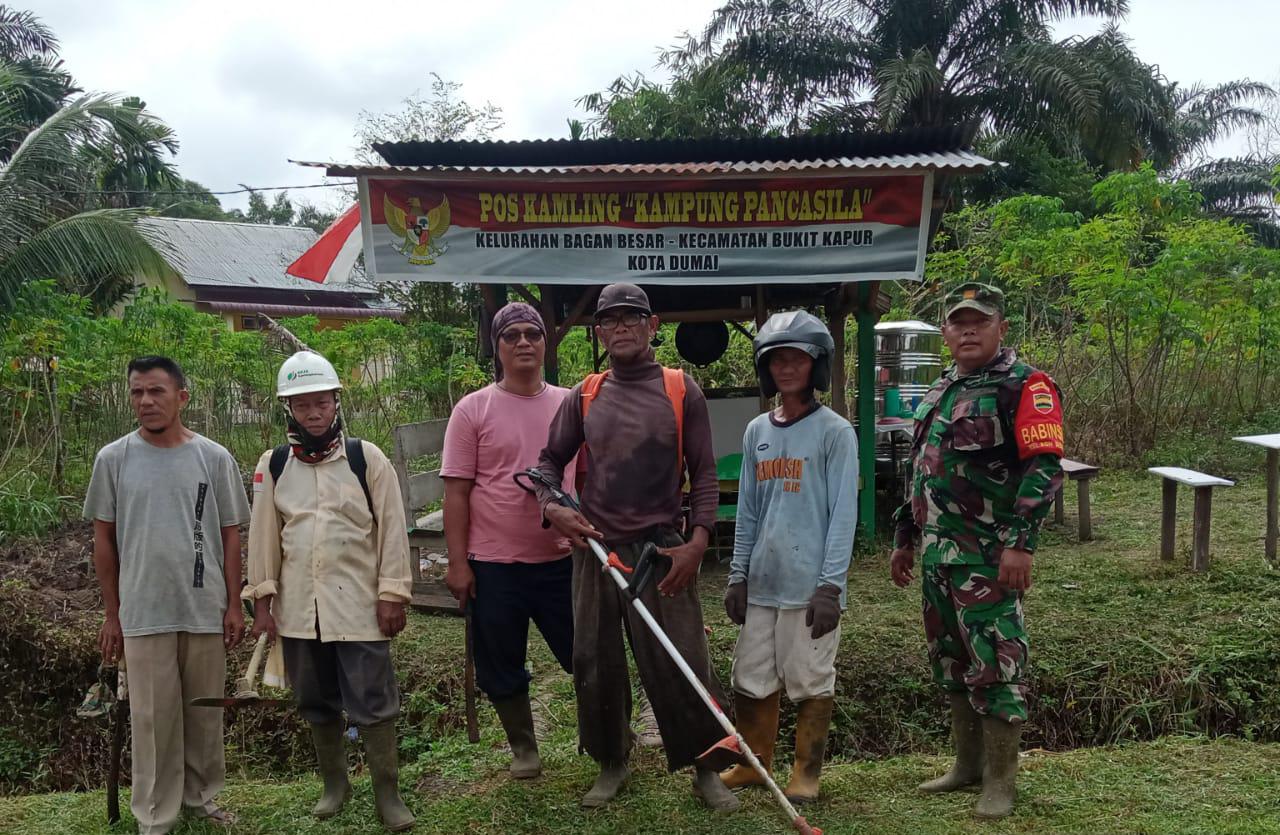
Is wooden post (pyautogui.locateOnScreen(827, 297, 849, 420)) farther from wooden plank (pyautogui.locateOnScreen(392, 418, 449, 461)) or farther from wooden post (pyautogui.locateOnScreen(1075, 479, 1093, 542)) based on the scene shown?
wooden plank (pyautogui.locateOnScreen(392, 418, 449, 461))

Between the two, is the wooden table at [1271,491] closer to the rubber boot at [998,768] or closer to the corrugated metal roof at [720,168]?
the corrugated metal roof at [720,168]

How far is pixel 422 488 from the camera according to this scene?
639 centimetres

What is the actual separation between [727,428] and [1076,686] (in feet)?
12.9

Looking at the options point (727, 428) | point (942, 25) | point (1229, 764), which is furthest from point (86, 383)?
point (942, 25)

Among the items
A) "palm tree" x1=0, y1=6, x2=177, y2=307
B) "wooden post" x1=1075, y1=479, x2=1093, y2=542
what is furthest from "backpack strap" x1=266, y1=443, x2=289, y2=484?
"palm tree" x1=0, y1=6, x2=177, y2=307

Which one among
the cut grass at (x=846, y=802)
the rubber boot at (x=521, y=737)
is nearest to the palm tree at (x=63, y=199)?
the cut grass at (x=846, y=802)

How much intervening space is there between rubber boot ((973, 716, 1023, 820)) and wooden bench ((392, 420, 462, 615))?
3852 mm

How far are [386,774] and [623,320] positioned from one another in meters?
1.84

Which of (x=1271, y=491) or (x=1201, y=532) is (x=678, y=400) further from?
(x=1271, y=491)

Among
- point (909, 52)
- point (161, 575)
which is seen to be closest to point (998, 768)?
point (161, 575)

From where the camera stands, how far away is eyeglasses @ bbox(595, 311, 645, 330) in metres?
3.29

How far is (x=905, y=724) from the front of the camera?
478 cm

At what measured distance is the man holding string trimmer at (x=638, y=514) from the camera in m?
3.26

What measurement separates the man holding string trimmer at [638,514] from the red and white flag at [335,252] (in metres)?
4.32
